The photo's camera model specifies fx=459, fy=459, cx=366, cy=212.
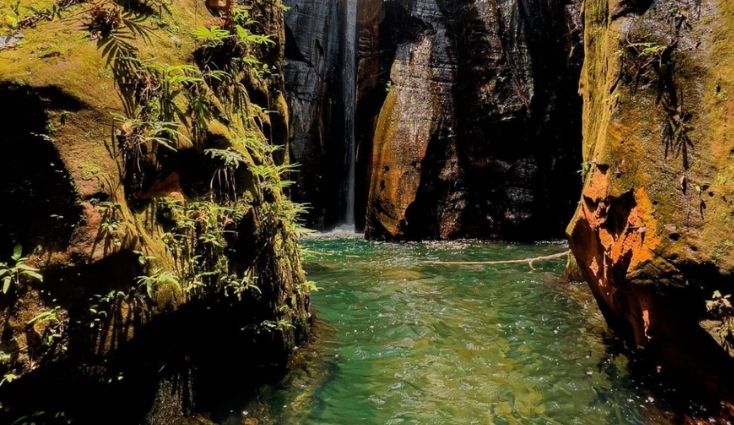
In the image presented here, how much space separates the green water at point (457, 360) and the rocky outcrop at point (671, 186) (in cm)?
71

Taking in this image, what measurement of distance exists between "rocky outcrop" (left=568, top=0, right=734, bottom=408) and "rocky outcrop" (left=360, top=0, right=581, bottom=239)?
35.3ft

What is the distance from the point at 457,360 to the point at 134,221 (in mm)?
3691

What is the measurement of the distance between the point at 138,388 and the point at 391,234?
12.0 meters

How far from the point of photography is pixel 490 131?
50.8 ft

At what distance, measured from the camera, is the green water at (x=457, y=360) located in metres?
4.02

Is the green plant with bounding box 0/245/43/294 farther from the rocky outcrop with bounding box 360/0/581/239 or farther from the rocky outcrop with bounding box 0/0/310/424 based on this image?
the rocky outcrop with bounding box 360/0/581/239

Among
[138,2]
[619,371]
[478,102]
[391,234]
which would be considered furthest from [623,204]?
[478,102]

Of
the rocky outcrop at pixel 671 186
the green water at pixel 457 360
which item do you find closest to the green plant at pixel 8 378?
the green water at pixel 457 360

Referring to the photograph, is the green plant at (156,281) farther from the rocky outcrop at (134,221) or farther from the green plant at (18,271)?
the green plant at (18,271)

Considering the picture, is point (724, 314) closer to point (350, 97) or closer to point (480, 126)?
point (480, 126)

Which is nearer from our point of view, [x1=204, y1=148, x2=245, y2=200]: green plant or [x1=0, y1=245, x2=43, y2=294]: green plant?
[x1=0, y1=245, x2=43, y2=294]: green plant

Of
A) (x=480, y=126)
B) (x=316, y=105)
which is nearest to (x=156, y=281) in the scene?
(x=480, y=126)

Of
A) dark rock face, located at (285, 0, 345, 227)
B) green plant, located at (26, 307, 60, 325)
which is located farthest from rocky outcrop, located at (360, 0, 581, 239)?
green plant, located at (26, 307, 60, 325)

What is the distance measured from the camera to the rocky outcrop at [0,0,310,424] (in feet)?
7.97
